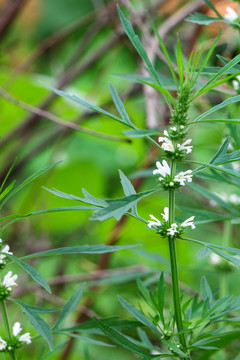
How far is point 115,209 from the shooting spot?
0.34 meters

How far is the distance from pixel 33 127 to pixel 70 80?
0.17 metres

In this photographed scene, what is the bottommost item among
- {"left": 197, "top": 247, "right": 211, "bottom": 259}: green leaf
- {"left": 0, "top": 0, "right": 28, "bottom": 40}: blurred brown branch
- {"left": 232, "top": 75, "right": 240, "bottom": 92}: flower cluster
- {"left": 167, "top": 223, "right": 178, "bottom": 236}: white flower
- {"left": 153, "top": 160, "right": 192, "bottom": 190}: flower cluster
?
{"left": 197, "top": 247, "right": 211, "bottom": 259}: green leaf

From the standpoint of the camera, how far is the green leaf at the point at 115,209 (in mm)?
322

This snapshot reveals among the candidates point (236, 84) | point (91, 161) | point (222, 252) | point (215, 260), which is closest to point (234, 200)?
point (215, 260)

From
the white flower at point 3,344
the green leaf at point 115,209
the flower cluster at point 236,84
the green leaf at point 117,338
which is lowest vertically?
the white flower at point 3,344

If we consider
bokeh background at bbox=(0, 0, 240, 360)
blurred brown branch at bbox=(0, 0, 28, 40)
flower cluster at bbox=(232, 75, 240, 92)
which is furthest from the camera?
blurred brown branch at bbox=(0, 0, 28, 40)

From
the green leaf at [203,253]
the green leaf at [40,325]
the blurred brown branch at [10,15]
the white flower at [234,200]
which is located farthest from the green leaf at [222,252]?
the blurred brown branch at [10,15]

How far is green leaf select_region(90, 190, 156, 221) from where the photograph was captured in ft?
1.06

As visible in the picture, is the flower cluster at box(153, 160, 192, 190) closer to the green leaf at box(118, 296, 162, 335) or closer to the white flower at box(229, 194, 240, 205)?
the green leaf at box(118, 296, 162, 335)

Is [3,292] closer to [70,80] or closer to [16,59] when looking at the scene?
[70,80]

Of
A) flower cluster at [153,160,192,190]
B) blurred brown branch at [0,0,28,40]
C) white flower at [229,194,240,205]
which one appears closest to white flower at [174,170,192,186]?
flower cluster at [153,160,192,190]

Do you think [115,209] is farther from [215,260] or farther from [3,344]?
[215,260]

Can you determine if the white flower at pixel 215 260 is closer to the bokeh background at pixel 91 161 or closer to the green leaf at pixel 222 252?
the bokeh background at pixel 91 161

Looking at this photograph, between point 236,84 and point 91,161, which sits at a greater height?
point 91,161
